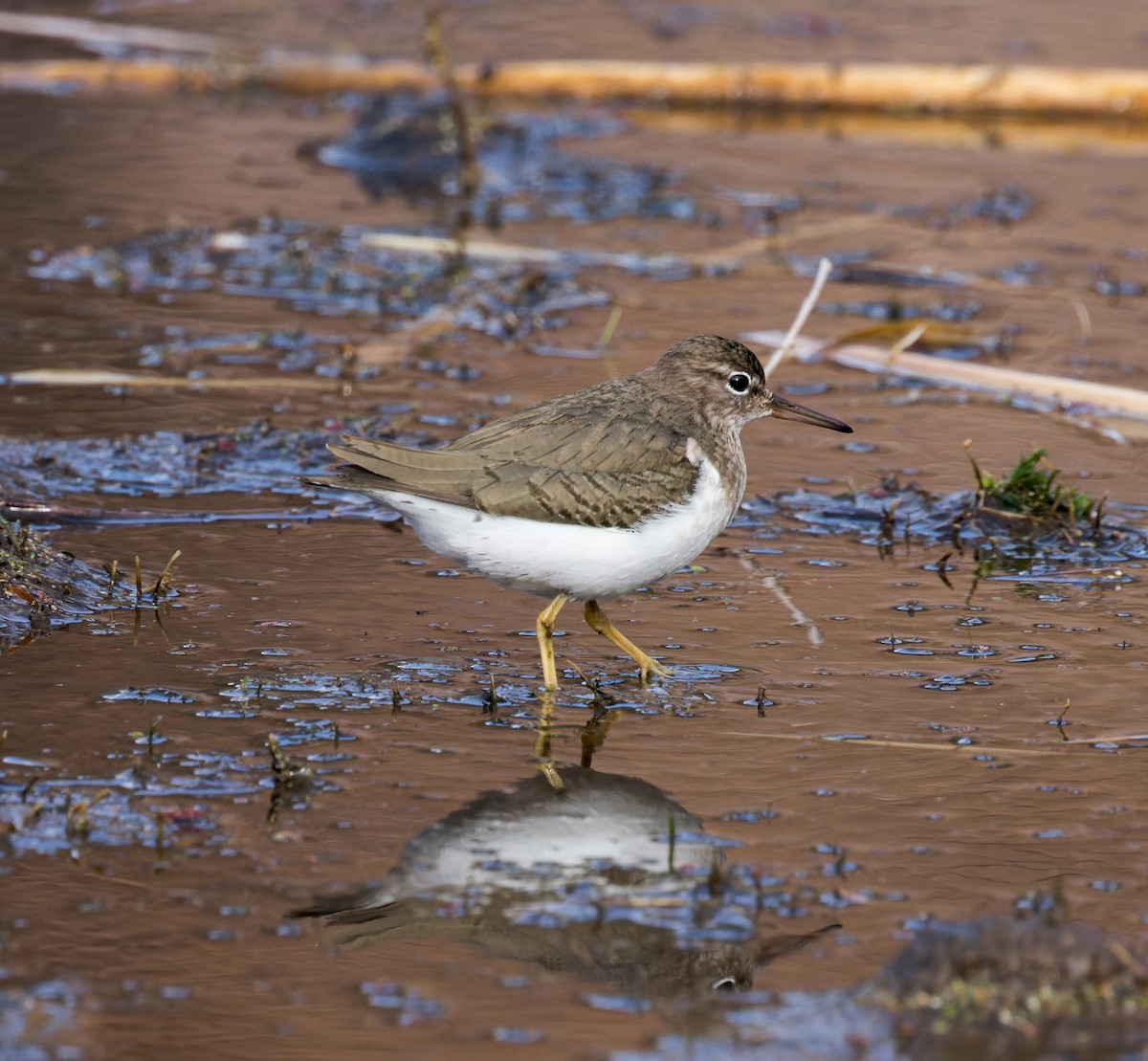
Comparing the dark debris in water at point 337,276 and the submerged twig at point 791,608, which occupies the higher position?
the dark debris in water at point 337,276

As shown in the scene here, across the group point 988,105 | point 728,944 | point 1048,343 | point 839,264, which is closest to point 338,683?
point 728,944

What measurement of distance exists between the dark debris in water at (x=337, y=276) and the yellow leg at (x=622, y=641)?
381 centimetres

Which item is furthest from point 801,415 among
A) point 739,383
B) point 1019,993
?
point 1019,993

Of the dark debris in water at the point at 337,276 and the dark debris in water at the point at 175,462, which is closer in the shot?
the dark debris in water at the point at 175,462

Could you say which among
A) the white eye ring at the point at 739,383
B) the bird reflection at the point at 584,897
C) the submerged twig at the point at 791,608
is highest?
the white eye ring at the point at 739,383

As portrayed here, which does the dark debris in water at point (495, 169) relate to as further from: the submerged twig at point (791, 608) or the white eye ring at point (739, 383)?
the white eye ring at point (739, 383)

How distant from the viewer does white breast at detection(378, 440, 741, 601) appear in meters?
5.43

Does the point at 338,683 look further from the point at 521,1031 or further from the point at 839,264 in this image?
the point at 839,264

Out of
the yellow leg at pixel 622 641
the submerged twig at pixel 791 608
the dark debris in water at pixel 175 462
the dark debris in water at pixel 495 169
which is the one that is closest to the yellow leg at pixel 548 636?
the yellow leg at pixel 622 641

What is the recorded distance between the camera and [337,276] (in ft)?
33.5

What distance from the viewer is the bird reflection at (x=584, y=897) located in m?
3.96

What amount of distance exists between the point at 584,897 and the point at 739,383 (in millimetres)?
2605

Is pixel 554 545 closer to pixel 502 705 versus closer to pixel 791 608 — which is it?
pixel 502 705

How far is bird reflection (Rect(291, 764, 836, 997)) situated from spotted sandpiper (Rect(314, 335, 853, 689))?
964 millimetres
